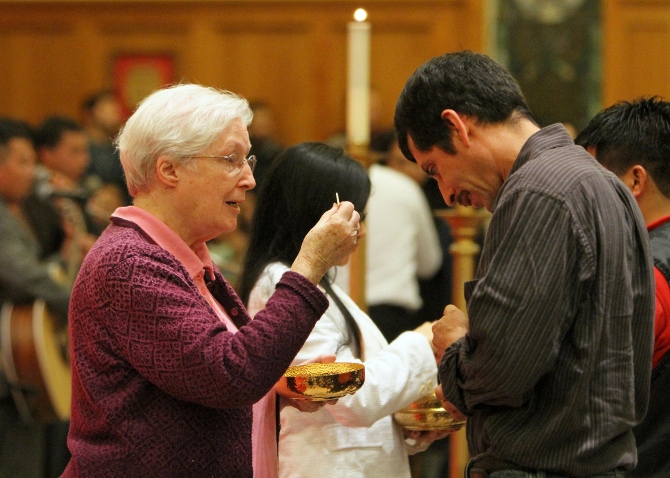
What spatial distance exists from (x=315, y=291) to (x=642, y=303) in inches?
23.0

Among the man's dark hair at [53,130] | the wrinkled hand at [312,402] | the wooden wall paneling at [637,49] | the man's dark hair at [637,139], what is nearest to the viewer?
the wrinkled hand at [312,402]

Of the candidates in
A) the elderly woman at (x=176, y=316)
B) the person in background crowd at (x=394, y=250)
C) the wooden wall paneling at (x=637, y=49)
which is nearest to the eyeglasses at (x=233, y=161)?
the elderly woman at (x=176, y=316)

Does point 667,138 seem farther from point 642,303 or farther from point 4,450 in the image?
point 4,450

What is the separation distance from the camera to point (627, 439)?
69.4 inches

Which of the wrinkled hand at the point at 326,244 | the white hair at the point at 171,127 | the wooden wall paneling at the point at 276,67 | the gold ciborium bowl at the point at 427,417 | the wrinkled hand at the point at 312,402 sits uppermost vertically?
the white hair at the point at 171,127

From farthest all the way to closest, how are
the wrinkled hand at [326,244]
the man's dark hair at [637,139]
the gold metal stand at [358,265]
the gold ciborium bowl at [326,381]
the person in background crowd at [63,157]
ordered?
the person in background crowd at [63,157], the gold metal stand at [358,265], the man's dark hair at [637,139], the gold ciborium bowl at [326,381], the wrinkled hand at [326,244]

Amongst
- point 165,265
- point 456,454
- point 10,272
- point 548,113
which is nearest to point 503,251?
point 165,265

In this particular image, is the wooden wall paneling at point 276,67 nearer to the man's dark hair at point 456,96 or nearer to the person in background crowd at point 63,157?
the person in background crowd at point 63,157

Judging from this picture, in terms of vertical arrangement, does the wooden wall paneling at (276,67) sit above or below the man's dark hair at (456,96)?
below

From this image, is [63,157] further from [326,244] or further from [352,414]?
[326,244]

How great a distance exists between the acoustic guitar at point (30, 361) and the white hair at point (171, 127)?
213cm

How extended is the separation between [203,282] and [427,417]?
0.60m

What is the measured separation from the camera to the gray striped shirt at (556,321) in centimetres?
162

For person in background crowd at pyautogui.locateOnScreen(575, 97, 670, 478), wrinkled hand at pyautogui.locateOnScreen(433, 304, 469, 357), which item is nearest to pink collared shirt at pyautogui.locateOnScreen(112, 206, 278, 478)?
wrinkled hand at pyautogui.locateOnScreen(433, 304, 469, 357)
